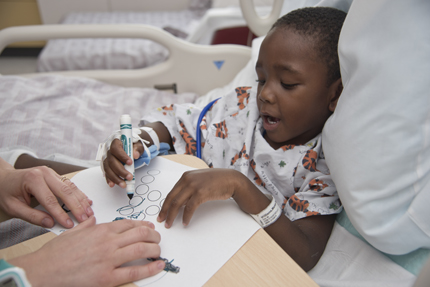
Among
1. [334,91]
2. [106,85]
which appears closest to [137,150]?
[334,91]

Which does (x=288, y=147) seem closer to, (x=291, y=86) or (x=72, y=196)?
(x=291, y=86)

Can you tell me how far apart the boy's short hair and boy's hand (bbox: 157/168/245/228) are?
44 centimetres

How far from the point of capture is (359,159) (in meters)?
0.71

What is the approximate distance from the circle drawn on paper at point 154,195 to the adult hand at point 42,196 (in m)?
0.13

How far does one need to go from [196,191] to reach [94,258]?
0.23 m

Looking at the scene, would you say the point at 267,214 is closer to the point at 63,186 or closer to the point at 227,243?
the point at 227,243

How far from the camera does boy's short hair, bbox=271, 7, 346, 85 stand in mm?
902

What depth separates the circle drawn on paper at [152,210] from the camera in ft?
2.32

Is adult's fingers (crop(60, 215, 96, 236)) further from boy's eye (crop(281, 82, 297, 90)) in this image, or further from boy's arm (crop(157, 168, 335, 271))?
boy's eye (crop(281, 82, 297, 90))

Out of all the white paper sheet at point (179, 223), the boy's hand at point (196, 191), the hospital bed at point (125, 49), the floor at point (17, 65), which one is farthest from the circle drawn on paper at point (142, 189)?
the floor at point (17, 65)

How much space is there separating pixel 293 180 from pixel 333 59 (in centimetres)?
37

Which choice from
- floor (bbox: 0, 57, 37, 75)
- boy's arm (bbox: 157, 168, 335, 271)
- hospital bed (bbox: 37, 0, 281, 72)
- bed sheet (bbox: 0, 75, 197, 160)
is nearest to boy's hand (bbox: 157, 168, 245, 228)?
boy's arm (bbox: 157, 168, 335, 271)

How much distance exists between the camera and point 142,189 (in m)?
0.78

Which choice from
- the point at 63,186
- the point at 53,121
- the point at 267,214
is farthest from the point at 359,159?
the point at 53,121
